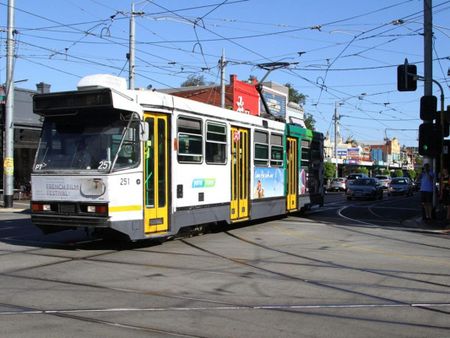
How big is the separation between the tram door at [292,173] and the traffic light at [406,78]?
13.1 ft

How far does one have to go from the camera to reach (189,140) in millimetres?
13094

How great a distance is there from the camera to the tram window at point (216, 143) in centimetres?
1397

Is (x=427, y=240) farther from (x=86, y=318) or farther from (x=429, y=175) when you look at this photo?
(x=86, y=318)

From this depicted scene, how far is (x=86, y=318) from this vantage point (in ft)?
21.2

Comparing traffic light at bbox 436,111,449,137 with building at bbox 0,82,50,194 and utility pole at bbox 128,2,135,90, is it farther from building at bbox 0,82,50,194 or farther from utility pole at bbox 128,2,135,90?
building at bbox 0,82,50,194

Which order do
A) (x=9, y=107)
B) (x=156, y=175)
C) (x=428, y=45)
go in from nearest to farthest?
(x=156, y=175), (x=428, y=45), (x=9, y=107)

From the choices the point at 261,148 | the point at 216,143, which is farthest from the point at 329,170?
the point at 216,143

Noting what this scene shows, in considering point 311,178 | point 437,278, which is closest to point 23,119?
point 311,178

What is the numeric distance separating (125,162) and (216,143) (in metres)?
3.65

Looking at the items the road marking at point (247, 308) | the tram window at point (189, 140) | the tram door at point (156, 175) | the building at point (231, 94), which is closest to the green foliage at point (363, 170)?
the building at point (231, 94)

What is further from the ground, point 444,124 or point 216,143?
point 444,124

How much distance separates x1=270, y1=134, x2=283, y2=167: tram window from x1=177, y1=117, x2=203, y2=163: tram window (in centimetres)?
463

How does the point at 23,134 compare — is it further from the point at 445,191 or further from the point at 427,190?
the point at 445,191

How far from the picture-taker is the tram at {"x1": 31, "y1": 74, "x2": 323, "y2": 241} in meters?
11.0
